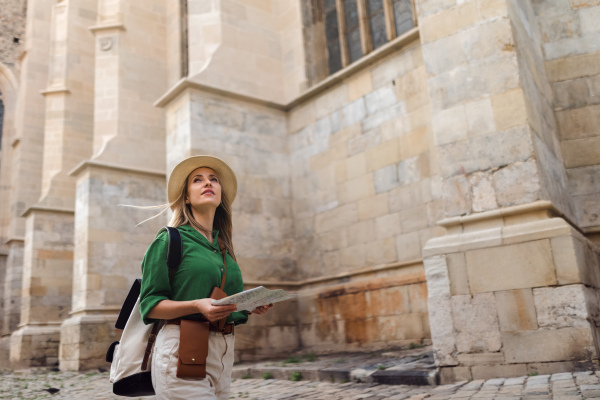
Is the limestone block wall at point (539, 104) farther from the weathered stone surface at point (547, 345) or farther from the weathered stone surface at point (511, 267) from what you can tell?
the weathered stone surface at point (547, 345)

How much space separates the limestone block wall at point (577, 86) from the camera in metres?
5.54

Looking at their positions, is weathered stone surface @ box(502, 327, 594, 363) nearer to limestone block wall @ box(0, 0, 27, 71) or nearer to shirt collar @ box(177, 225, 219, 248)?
shirt collar @ box(177, 225, 219, 248)

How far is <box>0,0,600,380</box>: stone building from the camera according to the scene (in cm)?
430

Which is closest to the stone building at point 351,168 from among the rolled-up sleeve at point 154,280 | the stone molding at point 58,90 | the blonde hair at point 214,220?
the stone molding at point 58,90

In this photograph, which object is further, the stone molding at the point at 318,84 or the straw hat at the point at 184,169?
the stone molding at the point at 318,84

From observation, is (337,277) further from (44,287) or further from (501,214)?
(44,287)

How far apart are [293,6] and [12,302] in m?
10.6

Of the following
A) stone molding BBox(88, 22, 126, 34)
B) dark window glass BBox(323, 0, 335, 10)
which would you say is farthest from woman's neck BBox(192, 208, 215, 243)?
stone molding BBox(88, 22, 126, 34)

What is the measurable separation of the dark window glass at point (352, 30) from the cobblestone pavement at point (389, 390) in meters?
5.60

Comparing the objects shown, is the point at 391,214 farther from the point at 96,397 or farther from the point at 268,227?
the point at 96,397

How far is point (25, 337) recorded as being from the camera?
11602mm

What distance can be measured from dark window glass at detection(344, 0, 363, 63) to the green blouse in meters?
7.37

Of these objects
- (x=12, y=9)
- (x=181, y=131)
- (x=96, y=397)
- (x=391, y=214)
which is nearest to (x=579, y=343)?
(x=391, y=214)

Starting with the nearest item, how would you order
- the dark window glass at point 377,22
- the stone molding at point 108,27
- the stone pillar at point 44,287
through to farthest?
the dark window glass at point 377,22 → the stone molding at point 108,27 → the stone pillar at point 44,287
